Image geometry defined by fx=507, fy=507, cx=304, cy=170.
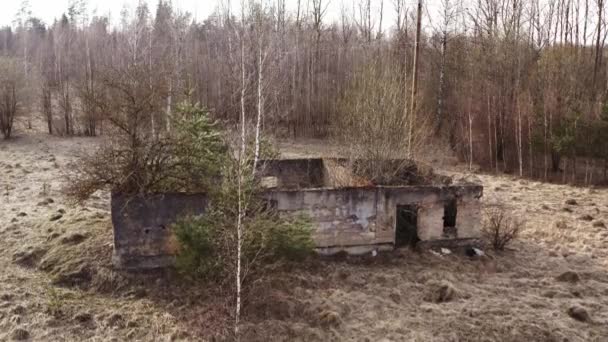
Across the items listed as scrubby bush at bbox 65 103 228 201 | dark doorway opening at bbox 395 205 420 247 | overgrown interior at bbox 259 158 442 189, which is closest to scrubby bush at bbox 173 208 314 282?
scrubby bush at bbox 65 103 228 201

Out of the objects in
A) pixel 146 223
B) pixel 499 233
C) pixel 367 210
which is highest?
pixel 367 210

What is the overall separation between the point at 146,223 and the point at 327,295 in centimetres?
433

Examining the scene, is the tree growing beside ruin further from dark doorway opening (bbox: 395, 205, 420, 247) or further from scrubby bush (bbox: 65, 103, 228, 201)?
dark doorway opening (bbox: 395, 205, 420, 247)

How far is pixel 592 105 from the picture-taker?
73.4ft

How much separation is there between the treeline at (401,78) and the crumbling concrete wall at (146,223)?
1679 mm

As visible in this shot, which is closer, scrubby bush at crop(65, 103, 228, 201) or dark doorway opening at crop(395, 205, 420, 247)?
scrubby bush at crop(65, 103, 228, 201)

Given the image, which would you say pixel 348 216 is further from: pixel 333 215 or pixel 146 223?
pixel 146 223

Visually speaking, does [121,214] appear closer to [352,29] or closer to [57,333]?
[57,333]

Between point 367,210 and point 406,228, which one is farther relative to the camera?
point 406,228

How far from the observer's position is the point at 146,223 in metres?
11.4

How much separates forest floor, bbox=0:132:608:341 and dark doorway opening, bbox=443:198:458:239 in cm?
71

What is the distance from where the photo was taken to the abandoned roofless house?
11320 mm

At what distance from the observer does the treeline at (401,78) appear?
19.8 metres

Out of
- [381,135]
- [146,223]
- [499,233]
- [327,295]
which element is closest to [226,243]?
[327,295]
